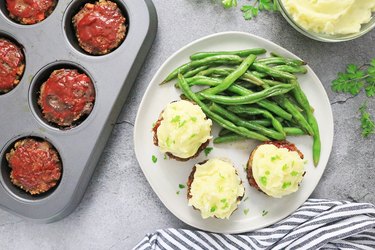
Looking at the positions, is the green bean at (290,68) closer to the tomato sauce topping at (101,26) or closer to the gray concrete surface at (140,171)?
the gray concrete surface at (140,171)

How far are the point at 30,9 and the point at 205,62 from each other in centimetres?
124

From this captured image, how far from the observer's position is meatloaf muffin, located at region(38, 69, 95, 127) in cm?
374

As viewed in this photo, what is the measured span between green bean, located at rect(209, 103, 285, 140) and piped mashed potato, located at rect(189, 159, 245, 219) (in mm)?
298

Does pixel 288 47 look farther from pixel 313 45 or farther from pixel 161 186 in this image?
pixel 161 186

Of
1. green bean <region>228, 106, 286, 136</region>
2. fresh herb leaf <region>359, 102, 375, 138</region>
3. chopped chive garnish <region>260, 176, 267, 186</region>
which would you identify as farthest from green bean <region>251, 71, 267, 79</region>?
fresh herb leaf <region>359, 102, 375, 138</region>

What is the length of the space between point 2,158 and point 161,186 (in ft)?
3.61

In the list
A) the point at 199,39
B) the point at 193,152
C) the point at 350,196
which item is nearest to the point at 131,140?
the point at 193,152

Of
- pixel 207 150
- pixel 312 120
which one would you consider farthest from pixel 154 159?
pixel 312 120

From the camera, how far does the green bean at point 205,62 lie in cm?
383

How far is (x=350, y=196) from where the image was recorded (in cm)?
408

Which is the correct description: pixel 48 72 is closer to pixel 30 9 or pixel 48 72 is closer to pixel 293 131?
pixel 30 9

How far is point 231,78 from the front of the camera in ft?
12.3

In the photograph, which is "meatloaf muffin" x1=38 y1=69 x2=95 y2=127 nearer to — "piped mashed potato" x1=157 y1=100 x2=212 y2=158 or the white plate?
the white plate

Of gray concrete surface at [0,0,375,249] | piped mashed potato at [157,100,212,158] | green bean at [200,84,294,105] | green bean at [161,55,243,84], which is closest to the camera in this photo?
piped mashed potato at [157,100,212,158]
